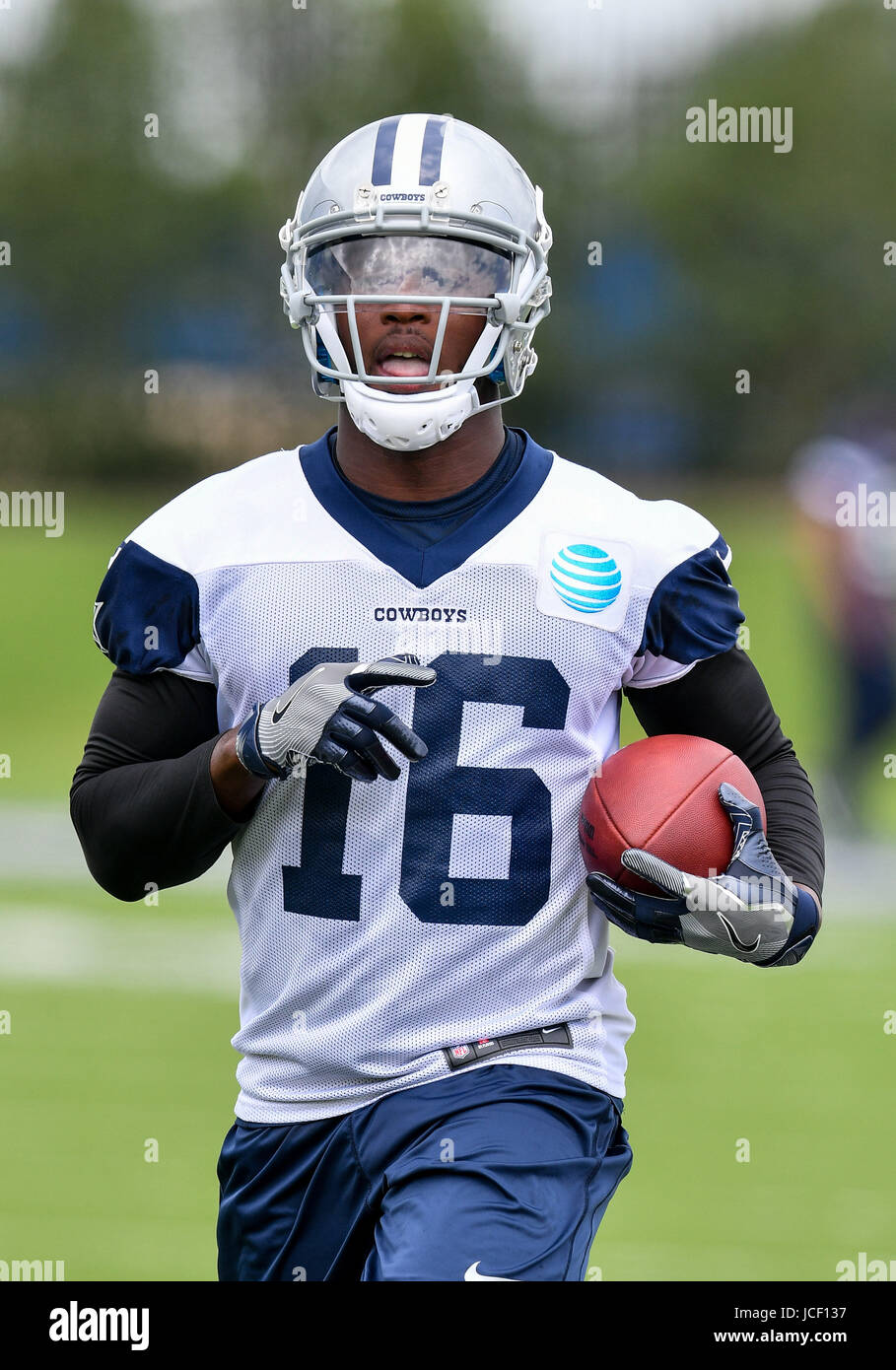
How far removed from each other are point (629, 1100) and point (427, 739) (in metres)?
3.07

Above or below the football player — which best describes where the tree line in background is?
above

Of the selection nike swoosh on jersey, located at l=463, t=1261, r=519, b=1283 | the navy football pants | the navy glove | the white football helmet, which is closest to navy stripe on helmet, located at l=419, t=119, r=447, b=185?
the white football helmet

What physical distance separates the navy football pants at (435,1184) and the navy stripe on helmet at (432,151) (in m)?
1.26

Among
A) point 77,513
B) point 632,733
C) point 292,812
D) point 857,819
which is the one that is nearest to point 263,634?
point 292,812

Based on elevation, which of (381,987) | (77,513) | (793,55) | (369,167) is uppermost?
(793,55)

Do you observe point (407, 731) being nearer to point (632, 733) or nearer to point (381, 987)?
point (381, 987)

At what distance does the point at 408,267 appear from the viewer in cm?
261

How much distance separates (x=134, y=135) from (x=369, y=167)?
95.4 feet

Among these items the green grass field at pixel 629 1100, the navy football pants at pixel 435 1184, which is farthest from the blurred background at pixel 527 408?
the navy football pants at pixel 435 1184

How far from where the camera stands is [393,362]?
8.50 ft

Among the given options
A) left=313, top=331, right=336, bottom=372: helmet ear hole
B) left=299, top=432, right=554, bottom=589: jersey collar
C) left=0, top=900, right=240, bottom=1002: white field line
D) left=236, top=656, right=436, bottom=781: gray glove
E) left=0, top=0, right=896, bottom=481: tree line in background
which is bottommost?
left=0, top=900, right=240, bottom=1002: white field line

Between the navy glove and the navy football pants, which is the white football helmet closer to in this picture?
the navy glove

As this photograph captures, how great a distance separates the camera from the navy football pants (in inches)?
89.2

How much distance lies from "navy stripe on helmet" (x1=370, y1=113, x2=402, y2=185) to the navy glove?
3.35 feet
